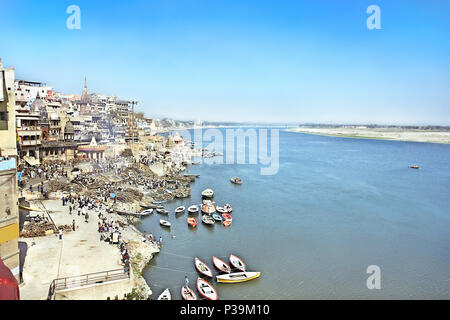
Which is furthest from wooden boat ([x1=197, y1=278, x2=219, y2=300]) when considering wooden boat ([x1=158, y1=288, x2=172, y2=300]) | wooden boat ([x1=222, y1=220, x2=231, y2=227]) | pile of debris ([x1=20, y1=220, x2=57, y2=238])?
wooden boat ([x1=222, y1=220, x2=231, y2=227])

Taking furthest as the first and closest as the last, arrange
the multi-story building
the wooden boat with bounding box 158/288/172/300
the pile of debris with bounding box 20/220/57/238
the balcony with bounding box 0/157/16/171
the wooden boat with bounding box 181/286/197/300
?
the multi-story building
the pile of debris with bounding box 20/220/57/238
the wooden boat with bounding box 181/286/197/300
the wooden boat with bounding box 158/288/172/300
the balcony with bounding box 0/157/16/171

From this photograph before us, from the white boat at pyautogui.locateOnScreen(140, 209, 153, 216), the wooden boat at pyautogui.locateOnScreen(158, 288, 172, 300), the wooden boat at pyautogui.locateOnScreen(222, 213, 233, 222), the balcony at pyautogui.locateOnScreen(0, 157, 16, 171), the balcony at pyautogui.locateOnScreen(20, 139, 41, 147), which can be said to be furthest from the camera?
the balcony at pyautogui.locateOnScreen(20, 139, 41, 147)

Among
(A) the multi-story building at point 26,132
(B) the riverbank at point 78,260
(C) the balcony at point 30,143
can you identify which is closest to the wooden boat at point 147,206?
(B) the riverbank at point 78,260

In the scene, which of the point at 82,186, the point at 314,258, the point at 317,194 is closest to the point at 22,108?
the point at 82,186

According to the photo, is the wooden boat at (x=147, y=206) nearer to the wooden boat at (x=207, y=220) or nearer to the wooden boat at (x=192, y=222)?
the wooden boat at (x=192, y=222)

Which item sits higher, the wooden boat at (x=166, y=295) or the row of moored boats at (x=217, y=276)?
the wooden boat at (x=166, y=295)

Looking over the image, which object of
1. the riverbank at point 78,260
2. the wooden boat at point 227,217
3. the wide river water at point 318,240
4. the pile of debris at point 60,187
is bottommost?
the wide river water at point 318,240

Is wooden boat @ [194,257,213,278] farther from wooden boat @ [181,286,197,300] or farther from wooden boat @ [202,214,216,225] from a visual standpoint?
wooden boat @ [202,214,216,225]
